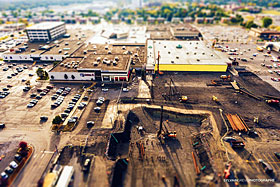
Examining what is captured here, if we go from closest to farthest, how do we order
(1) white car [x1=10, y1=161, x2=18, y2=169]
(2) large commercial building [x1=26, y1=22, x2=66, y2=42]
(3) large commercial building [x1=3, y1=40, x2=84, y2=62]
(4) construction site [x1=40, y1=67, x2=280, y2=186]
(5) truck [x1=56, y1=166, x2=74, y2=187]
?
(5) truck [x1=56, y1=166, x2=74, y2=187]
(4) construction site [x1=40, y1=67, x2=280, y2=186]
(1) white car [x1=10, y1=161, x2=18, y2=169]
(3) large commercial building [x1=3, y1=40, x2=84, y2=62]
(2) large commercial building [x1=26, y1=22, x2=66, y2=42]

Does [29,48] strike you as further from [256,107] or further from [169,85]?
[256,107]

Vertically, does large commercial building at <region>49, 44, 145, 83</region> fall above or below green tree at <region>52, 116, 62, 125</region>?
above

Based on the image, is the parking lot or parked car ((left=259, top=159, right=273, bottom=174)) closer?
parked car ((left=259, top=159, right=273, bottom=174))

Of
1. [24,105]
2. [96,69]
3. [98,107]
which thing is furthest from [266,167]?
[24,105]

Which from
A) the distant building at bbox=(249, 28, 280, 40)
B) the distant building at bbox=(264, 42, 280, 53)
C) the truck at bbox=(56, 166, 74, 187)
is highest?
the distant building at bbox=(249, 28, 280, 40)

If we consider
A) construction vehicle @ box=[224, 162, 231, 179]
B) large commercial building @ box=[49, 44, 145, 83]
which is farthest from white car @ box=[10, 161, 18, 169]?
construction vehicle @ box=[224, 162, 231, 179]

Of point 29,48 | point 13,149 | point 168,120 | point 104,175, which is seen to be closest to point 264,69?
point 168,120

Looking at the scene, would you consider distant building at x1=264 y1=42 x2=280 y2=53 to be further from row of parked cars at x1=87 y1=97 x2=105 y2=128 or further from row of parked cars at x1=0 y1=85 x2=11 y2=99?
row of parked cars at x1=0 y1=85 x2=11 y2=99
